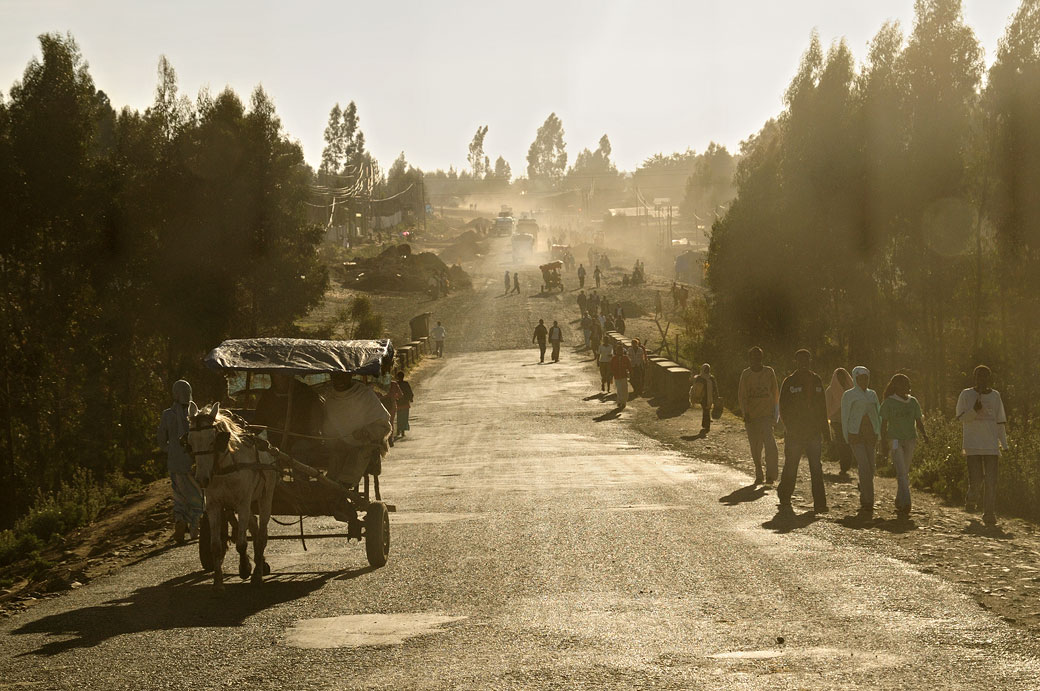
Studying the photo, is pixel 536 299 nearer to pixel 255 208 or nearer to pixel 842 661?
pixel 255 208

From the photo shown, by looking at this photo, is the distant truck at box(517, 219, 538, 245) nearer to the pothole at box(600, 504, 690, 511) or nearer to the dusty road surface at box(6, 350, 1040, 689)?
the pothole at box(600, 504, 690, 511)

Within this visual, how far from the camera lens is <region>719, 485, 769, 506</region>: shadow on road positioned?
16.7 meters

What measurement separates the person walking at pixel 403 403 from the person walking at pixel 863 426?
38.4ft

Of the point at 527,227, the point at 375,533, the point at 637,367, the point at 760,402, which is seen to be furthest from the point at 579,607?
the point at 527,227

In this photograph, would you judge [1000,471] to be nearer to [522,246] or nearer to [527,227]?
[522,246]

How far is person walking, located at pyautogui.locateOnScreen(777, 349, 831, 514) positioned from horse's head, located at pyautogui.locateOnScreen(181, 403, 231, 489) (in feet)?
27.8

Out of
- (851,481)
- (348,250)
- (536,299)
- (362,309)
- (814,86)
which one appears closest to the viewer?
(851,481)

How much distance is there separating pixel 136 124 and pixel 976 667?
35670 mm

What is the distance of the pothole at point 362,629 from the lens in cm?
907

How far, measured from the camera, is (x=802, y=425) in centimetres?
1569

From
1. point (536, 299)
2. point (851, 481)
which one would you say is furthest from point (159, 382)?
point (536, 299)

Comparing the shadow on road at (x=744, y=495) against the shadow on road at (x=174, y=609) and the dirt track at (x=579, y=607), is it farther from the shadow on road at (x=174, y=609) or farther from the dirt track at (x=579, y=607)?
the shadow on road at (x=174, y=609)

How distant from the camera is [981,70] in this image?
1516 inches

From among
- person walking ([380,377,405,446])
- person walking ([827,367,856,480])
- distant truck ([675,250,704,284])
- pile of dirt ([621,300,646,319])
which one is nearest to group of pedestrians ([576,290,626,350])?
pile of dirt ([621,300,646,319])
